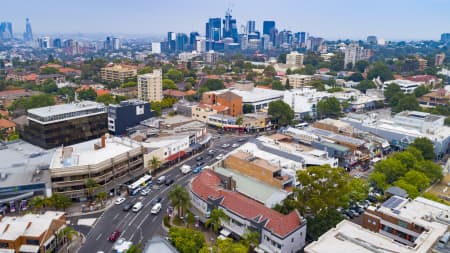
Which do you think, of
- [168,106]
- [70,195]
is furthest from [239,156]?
[168,106]

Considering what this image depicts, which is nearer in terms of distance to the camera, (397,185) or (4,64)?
(397,185)

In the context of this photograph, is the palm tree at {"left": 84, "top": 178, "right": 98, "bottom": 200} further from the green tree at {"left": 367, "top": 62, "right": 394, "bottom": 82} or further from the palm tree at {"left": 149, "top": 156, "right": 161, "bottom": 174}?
the green tree at {"left": 367, "top": 62, "right": 394, "bottom": 82}

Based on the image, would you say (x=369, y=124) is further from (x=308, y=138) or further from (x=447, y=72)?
(x=447, y=72)

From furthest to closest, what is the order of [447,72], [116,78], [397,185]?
[447,72] → [116,78] → [397,185]

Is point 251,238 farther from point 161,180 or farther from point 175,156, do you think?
point 175,156

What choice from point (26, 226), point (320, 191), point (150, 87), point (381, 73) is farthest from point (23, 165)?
point (381, 73)

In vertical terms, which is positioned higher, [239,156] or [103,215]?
[239,156]

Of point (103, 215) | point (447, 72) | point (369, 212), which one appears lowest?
point (103, 215)

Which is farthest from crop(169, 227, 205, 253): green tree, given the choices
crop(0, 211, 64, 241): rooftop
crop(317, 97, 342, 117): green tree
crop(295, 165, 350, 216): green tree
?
crop(317, 97, 342, 117): green tree
